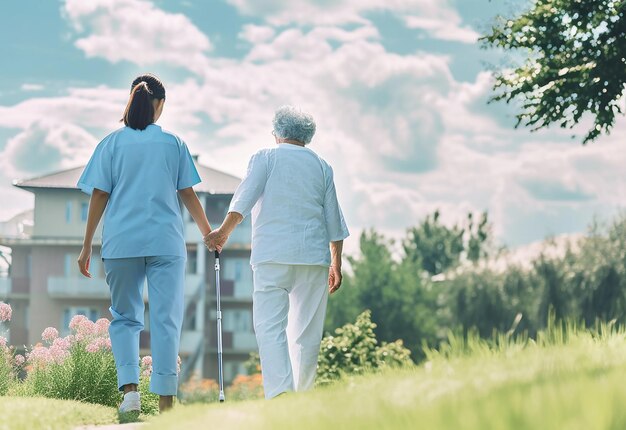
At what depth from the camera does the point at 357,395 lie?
4520 mm

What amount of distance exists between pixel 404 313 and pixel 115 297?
43.0m

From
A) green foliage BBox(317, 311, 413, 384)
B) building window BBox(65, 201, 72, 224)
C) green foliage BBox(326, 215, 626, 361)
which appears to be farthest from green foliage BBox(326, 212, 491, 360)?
green foliage BBox(317, 311, 413, 384)

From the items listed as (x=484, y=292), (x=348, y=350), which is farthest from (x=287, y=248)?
(x=484, y=292)

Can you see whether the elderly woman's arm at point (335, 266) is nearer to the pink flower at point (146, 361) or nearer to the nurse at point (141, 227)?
the nurse at point (141, 227)

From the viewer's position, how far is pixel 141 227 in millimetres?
6941

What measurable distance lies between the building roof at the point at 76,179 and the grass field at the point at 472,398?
146 ft

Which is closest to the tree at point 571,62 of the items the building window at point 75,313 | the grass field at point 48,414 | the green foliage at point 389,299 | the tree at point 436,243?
the grass field at point 48,414

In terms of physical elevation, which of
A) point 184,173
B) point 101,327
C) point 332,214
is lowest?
point 101,327

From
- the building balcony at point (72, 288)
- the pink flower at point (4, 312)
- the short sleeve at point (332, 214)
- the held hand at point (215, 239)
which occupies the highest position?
the short sleeve at point (332, 214)

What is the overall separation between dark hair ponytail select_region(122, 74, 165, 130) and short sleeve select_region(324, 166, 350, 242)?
1464 mm

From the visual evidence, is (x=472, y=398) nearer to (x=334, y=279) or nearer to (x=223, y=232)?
(x=223, y=232)

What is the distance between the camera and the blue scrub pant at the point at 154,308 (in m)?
6.96

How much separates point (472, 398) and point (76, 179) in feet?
164

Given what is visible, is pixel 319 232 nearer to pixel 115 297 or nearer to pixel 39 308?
pixel 115 297
